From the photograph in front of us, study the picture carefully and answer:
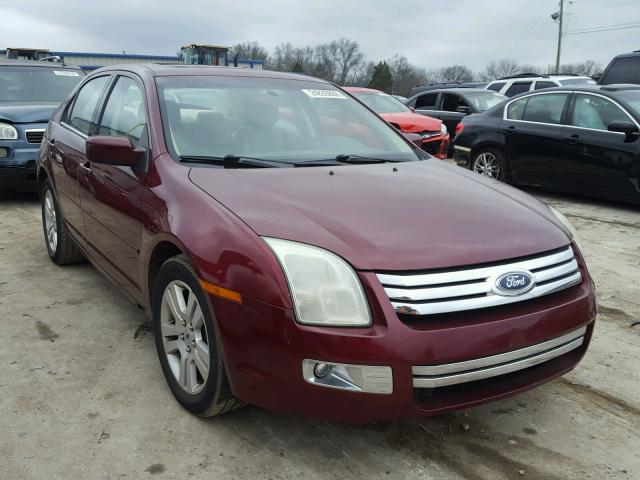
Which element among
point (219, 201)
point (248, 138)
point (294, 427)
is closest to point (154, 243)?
point (219, 201)

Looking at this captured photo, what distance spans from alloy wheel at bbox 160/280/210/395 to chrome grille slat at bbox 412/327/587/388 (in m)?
0.91

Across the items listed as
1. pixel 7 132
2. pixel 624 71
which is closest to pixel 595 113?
pixel 624 71

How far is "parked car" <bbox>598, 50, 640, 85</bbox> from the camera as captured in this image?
1069 centimetres

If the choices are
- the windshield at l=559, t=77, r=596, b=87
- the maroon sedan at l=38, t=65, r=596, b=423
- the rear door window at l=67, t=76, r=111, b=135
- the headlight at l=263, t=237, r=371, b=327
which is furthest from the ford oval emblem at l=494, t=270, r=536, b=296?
the windshield at l=559, t=77, r=596, b=87

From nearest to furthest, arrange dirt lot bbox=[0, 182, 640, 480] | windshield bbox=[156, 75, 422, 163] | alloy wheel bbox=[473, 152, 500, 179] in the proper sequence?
dirt lot bbox=[0, 182, 640, 480]
windshield bbox=[156, 75, 422, 163]
alloy wheel bbox=[473, 152, 500, 179]

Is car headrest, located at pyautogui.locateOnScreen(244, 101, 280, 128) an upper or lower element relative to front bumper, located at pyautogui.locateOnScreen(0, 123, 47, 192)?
upper

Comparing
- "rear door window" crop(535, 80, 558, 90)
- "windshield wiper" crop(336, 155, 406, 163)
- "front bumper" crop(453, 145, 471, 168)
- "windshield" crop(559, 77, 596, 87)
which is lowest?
"front bumper" crop(453, 145, 471, 168)

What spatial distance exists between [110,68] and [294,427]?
2.91 meters

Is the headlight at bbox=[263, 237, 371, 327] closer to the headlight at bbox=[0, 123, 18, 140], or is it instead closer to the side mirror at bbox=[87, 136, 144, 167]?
the side mirror at bbox=[87, 136, 144, 167]

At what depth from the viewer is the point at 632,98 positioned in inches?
281

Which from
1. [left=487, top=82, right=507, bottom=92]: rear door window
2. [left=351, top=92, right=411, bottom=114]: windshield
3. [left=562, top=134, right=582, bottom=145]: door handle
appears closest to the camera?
[left=562, top=134, right=582, bottom=145]: door handle

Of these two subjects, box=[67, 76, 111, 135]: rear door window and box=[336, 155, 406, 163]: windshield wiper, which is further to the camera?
box=[67, 76, 111, 135]: rear door window

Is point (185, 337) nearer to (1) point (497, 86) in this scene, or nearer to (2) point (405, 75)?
(1) point (497, 86)

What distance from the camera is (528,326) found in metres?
2.25
